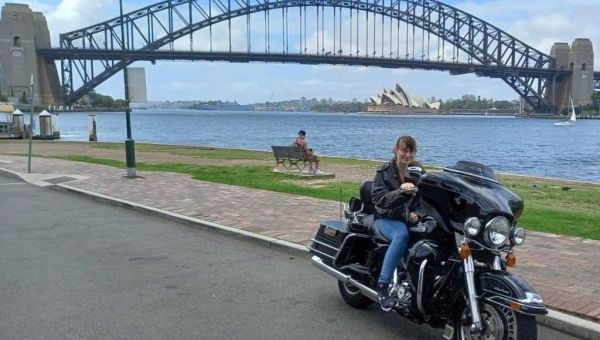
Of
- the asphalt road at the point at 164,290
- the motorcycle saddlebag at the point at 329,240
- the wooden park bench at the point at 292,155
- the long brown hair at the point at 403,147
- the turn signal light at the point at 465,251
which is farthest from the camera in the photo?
the wooden park bench at the point at 292,155

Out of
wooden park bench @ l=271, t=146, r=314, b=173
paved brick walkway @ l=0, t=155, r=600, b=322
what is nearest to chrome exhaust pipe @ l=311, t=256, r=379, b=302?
paved brick walkway @ l=0, t=155, r=600, b=322

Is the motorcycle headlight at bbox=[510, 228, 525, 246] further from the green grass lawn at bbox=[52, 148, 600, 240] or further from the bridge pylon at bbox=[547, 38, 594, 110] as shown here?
the bridge pylon at bbox=[547, 38, 594, 110]

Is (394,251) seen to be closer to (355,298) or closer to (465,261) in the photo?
(465,261)

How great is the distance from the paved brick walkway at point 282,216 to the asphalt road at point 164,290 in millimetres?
570

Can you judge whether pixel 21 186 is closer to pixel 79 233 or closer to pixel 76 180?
pixel 76 180

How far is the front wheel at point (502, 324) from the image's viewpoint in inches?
141

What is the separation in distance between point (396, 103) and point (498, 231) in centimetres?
14732

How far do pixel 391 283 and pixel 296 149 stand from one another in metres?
12.6

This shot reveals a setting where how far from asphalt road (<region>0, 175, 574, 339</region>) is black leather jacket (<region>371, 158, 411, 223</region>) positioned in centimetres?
87

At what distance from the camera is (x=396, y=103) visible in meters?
148

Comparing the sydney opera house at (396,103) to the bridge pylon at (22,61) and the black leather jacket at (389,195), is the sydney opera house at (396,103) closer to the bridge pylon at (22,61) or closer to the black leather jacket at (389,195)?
the bridge pylon at (22,61)

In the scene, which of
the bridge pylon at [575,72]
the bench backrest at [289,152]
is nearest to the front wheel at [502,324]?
the bench backrest at [289,152]

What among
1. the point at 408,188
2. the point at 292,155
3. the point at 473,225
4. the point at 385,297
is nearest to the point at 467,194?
the point at 473,225

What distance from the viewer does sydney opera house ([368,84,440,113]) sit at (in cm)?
14725
